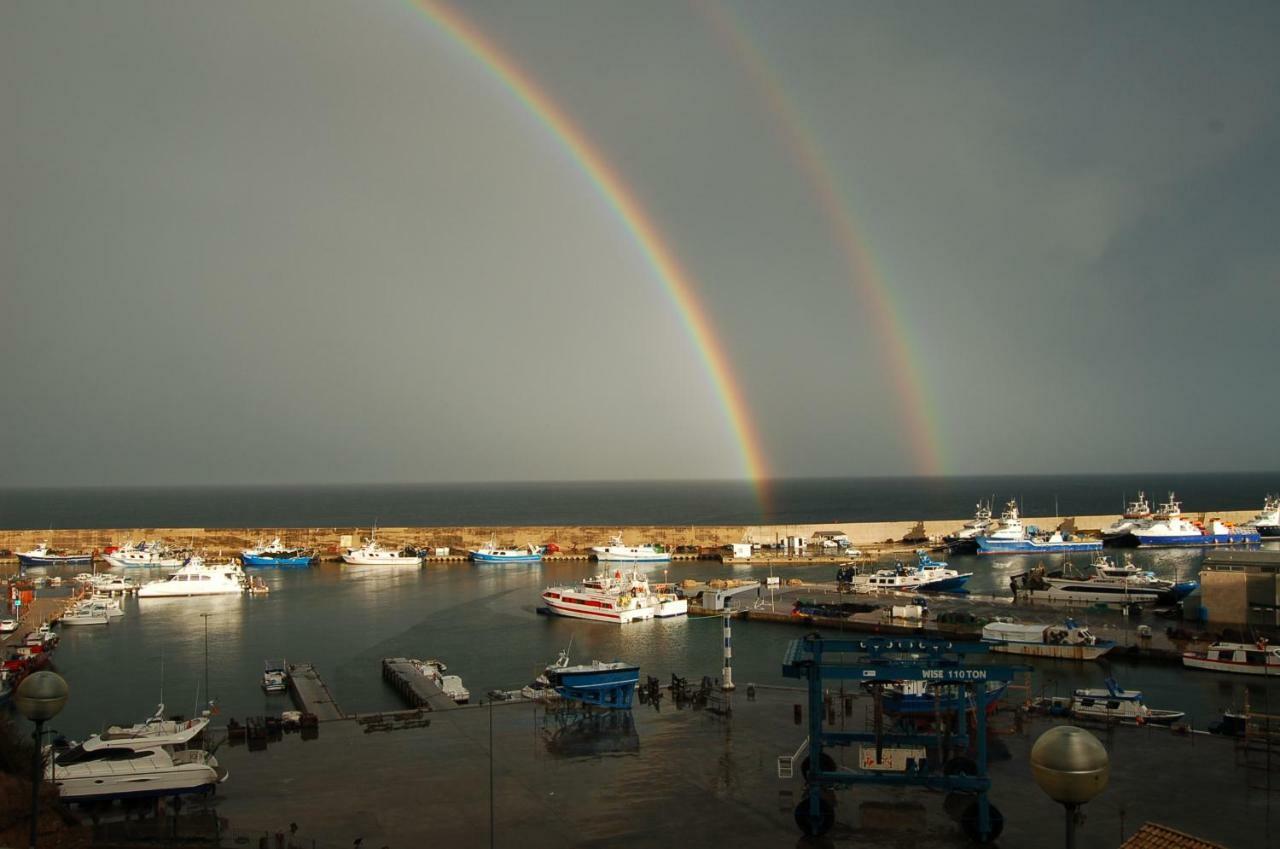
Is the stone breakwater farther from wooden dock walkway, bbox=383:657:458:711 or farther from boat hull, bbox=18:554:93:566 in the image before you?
wooden dock walkway, bbox=383:657:458:711

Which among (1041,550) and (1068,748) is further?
(1041,550)

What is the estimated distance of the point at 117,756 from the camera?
1622 centimetres

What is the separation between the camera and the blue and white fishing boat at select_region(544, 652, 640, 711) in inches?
826

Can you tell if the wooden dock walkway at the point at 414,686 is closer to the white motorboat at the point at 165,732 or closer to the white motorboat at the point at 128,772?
the white motorboat at the point at 165,732

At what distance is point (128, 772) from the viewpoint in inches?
608

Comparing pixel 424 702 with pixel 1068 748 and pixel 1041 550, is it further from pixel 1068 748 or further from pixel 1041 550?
pixel 1041 550

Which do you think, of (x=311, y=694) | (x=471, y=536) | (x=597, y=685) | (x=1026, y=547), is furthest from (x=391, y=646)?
(x=1026, y=547)

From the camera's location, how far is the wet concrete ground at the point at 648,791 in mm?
13906

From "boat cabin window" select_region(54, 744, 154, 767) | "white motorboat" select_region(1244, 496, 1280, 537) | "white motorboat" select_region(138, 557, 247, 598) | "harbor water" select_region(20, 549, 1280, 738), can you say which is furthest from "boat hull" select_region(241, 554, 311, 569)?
"white motorboat" select_region(1244, 496, 1280, 537)

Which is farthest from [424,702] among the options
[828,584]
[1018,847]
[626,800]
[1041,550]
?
[1041,550]

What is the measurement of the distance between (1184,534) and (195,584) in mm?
76122

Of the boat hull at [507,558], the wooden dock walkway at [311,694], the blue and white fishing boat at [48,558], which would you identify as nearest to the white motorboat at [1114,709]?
the wooden dock walkway at [311,694]

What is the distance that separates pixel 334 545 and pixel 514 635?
43.6 metres

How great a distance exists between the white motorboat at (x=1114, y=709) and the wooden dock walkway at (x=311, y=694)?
54.2 ft
